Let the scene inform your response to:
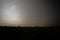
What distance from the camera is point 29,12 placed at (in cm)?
111

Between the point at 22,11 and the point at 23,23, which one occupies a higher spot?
the point at 22,11

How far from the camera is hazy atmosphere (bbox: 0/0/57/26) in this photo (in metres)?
1.09

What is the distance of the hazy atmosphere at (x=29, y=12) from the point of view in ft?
3.58
